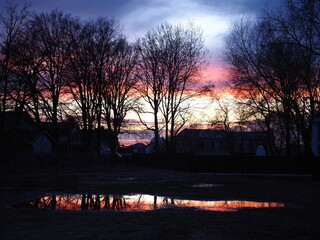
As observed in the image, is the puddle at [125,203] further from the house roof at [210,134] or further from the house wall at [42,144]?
the house roof at [210,134]

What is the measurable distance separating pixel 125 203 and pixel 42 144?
39.2 metres

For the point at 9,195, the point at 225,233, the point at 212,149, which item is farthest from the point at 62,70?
the point at 212,149

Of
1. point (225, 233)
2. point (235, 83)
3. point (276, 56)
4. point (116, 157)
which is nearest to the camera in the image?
point (225, 233)

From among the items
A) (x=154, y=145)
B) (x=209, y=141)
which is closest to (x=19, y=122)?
(x=154, y=145)

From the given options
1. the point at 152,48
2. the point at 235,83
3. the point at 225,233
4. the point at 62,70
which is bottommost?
the point at 225,233

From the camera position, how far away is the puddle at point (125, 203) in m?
14.9

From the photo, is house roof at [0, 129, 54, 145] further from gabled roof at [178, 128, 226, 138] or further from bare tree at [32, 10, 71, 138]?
gabled roof at [178, 128, 226, 138]

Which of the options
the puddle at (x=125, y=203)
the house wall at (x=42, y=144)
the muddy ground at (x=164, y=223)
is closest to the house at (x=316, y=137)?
the muddy ground at (x=164, y=223)

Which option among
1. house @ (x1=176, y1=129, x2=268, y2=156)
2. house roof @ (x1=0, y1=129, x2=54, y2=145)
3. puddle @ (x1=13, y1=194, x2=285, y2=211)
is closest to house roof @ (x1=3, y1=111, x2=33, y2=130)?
house roof @ (x1=0, y1=129, x2=54, y2=145)

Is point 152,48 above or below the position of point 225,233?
above

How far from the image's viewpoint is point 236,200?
1731cm

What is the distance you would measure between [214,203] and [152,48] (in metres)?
34.3

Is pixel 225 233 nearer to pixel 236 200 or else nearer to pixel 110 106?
pixel 236 200

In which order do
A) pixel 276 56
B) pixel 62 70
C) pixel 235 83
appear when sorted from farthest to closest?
pixel 62 70 → pixel 235 83 → pixel 276 56
